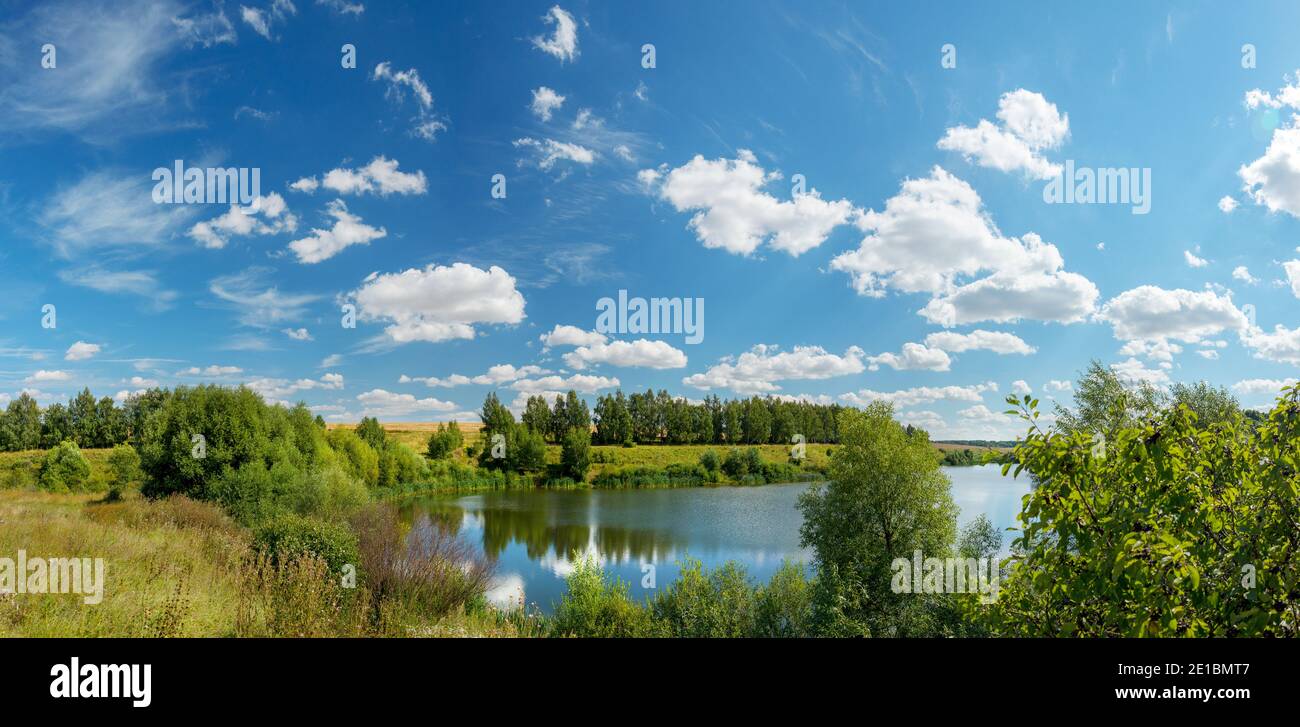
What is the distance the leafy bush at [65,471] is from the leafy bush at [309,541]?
109ft

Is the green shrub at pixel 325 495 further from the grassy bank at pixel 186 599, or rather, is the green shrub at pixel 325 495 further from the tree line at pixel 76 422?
the tree line at pixel 76 422

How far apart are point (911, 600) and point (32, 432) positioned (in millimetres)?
69063

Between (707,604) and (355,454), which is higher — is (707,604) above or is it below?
below

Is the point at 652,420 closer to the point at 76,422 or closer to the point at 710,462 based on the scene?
the point at 710,462

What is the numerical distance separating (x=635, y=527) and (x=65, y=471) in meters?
35.0

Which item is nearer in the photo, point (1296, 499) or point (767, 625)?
point (1296, 499)

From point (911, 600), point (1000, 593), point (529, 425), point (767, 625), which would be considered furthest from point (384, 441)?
point (1000, 593)

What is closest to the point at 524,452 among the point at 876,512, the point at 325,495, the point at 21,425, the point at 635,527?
the point at 635,527

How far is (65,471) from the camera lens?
122ft

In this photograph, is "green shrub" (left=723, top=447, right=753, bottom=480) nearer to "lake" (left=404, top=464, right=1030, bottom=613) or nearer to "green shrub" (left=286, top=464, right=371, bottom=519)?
"lake" (left=404, top=464, right=1030, bottom=613)

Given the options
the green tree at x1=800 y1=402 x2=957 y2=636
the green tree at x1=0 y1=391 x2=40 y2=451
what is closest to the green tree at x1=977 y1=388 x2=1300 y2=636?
the green tree at x1=800 y1=402 x2=957 y2=636
